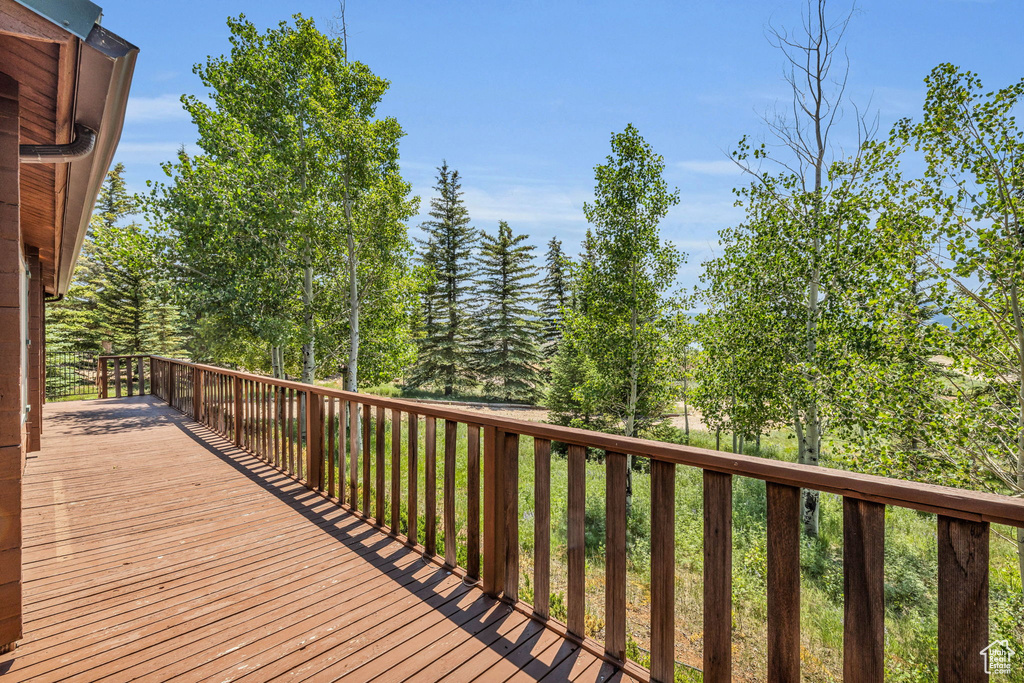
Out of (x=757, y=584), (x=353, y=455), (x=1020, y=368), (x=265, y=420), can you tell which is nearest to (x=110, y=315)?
(x=265, y=420)

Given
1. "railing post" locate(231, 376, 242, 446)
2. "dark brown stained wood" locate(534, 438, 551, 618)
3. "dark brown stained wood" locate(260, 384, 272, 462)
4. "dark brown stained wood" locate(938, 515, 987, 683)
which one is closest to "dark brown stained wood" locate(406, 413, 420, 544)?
"dark brown stained wood" locate(534, 438, 551, 618)

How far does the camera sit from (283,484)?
12.6 ft

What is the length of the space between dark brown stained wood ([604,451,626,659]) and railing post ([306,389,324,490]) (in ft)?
8.41

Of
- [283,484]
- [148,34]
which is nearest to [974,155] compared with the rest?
[283,484]

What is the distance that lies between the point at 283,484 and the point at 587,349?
7.10 meters

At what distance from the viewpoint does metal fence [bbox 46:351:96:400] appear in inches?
543

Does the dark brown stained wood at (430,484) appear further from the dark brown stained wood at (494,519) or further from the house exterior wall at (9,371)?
the house exterior wall at (9,371)

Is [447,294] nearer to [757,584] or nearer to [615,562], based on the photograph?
[757,584]

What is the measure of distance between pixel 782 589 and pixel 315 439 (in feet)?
10.9

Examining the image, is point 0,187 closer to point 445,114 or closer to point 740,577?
point 740,577

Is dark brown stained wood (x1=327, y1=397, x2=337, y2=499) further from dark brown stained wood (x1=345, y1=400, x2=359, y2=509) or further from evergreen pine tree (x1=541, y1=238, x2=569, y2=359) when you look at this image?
evergreen pine tree (x1=541, y1=238, x2=569, y2=359)

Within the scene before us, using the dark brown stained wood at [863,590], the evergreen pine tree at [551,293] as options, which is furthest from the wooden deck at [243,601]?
the evergreen pine tree at [551,293]

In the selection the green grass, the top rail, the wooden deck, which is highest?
the top rail

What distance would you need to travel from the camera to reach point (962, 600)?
1001mm
